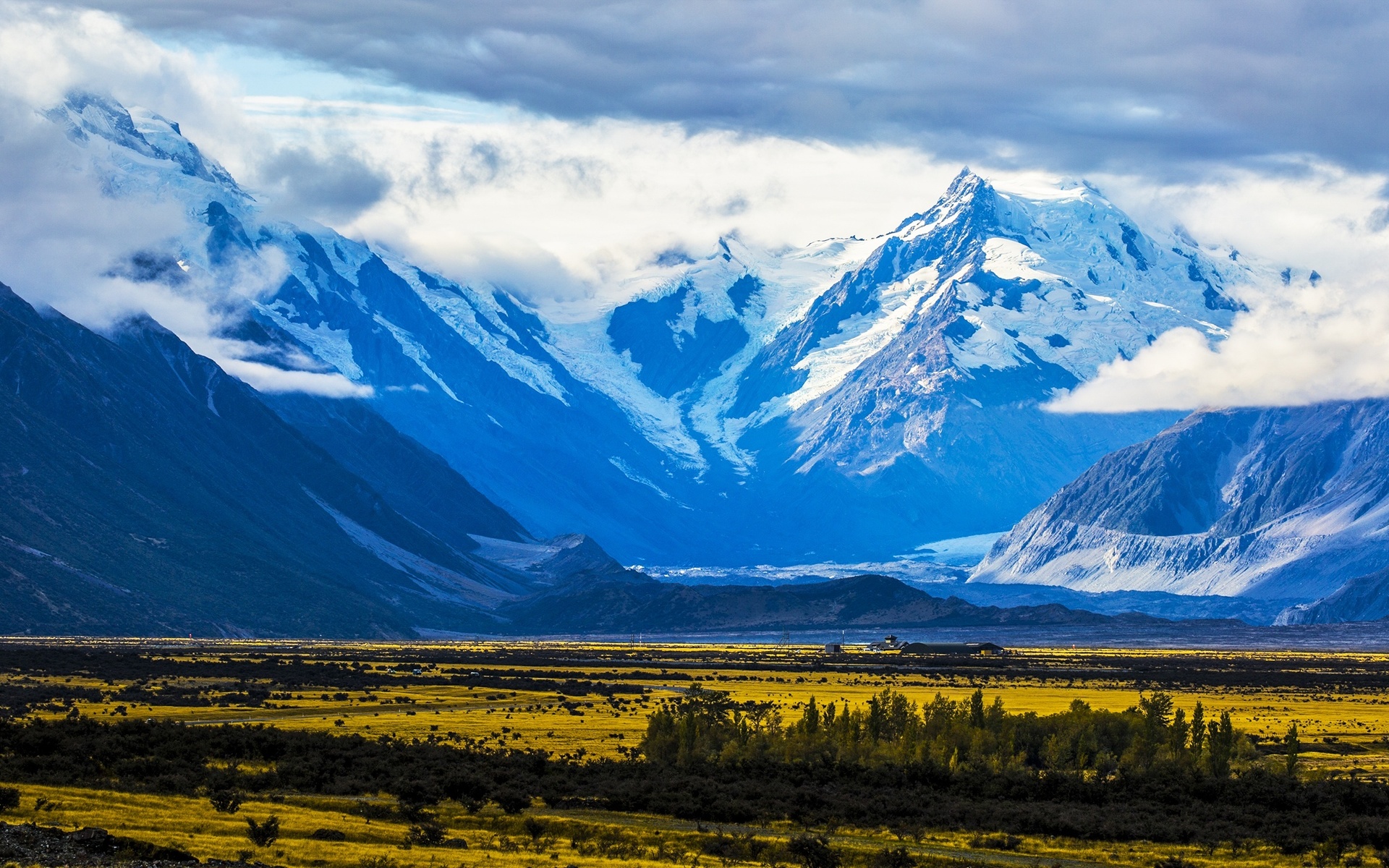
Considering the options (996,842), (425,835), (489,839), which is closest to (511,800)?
(489,839)

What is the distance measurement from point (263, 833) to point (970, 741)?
38.0 meters

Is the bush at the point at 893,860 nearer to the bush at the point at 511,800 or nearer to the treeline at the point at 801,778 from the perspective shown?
the treeline at the point at 801,778

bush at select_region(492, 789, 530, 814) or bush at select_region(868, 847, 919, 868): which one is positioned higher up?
bush at select_region(492, 789, 530, 814)

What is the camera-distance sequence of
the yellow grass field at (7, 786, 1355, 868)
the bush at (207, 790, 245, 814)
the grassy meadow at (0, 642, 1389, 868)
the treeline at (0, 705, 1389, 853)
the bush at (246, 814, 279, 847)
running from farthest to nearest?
the treeline at (0, 705, 1389, 853)
the bush at (207, 790, 245, 814)
the grassy meadow at (0, 642, 1389, 868)
the bush at (246, 814, 279, 847)
the yellow grass field at (7, 786, 1355, 868)

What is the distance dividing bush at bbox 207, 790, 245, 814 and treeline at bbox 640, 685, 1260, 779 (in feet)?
75.2

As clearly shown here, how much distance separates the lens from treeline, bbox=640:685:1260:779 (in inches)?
3123

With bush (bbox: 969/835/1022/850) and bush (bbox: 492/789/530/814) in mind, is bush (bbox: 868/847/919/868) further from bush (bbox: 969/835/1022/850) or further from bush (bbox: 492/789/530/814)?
bush (bbox: 492/789/530/814)

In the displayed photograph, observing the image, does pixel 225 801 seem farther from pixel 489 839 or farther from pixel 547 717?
pixel 547 717

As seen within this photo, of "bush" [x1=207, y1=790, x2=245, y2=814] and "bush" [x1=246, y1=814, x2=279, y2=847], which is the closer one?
"bush" [x1=246, y1=814, x2=279, y2=847]

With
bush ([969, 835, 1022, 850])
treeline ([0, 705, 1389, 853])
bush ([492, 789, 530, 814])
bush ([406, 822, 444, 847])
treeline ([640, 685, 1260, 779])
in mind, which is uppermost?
treeline ([640, 685, 1260, 779])

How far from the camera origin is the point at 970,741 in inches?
3187

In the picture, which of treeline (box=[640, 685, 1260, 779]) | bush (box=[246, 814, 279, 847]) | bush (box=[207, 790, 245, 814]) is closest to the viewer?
bush (box=[246, 814, 279, 847])

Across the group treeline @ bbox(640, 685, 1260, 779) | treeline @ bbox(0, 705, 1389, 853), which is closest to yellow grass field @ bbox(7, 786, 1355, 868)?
treeline @ bbox(0, 705, 1389, 853)

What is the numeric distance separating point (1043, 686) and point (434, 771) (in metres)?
93.2
